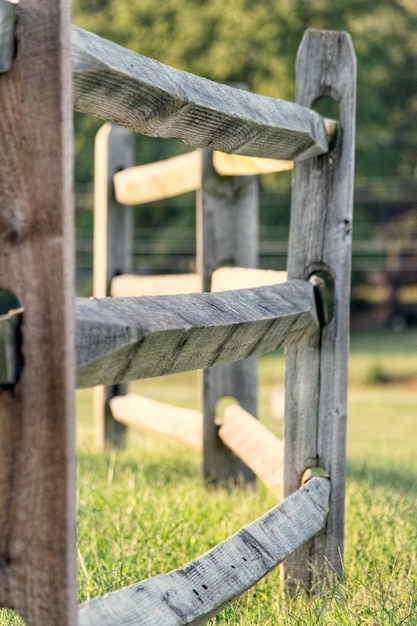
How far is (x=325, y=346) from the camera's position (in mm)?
2598

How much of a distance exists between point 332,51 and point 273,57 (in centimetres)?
2102

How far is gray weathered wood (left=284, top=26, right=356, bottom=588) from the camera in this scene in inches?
102

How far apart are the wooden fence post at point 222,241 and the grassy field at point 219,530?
0.15m

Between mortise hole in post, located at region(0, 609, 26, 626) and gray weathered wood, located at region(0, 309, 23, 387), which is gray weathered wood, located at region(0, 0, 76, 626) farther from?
mortise hole in post, located at region(0, 609, 26, 626)

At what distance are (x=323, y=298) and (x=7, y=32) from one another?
137cm

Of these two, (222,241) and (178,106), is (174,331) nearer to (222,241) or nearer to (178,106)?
(178,106)

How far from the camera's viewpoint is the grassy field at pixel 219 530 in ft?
7.38

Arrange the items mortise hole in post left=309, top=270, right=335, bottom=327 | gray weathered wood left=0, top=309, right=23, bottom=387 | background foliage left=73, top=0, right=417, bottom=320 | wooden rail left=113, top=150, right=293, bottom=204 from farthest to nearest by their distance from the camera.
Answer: background foliage left=73, top=0, right=417, bottom=320 → wooden rail left=113, top=150, right=293, bottom=204 → mortise hole in post left=309, top=270, right=335, bottom=327 → gray weathered wood left=0, top=309, right=23, bottom=387

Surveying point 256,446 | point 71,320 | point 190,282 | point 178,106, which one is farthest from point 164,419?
point 71,320

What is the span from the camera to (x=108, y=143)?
504 centimetres

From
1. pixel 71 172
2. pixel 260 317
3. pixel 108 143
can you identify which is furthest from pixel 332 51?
pixel 108 143

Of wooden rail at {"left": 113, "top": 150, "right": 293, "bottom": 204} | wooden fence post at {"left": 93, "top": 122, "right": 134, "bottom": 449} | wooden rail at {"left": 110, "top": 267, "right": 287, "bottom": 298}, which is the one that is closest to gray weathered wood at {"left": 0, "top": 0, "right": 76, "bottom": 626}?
wooden rail at {"left": 110, "top": 267, "right": 287, "bottom": 298}

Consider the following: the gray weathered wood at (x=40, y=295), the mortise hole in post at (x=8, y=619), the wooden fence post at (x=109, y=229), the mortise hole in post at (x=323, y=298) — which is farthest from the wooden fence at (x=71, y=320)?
the wooden fence post at (x=109, y=229)

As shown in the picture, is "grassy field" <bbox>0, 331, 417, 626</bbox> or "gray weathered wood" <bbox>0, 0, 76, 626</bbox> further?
"grassy field" <bbox>0, 331, 417, 626</bbox>
